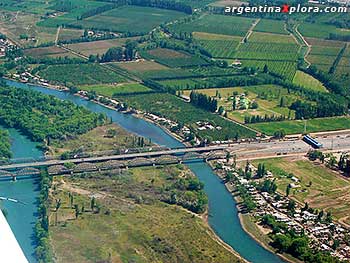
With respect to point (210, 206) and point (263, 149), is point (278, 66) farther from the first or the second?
point (210, 206)

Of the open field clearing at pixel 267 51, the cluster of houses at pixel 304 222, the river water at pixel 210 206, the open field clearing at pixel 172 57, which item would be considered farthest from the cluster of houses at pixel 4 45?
the cluster of houses at pixel 304 222

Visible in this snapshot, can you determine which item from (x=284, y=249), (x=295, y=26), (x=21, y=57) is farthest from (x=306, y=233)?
(x=295, y=26)

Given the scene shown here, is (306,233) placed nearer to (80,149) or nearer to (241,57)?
(80,149)

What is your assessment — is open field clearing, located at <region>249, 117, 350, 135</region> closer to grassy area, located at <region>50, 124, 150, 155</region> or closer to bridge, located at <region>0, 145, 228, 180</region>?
bridge, located at <region>0, 145, 228, 180</region>

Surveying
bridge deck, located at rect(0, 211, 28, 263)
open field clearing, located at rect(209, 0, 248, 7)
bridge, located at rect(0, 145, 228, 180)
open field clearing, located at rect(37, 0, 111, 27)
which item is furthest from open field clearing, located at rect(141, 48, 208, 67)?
bridge deck, located at rect(0, 211, 28, 263)

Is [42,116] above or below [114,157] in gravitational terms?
below

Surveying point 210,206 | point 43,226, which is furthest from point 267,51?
point 43,226
